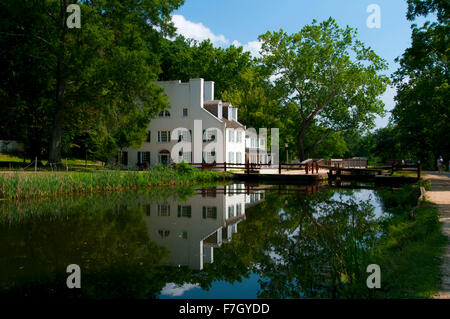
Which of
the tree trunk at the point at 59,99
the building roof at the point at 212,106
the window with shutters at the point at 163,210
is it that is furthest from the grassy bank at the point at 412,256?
the building roof at the point at 212,106

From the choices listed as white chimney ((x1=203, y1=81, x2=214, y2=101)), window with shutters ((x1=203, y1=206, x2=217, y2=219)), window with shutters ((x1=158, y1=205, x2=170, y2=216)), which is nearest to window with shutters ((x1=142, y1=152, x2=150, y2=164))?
white chimney ((x1=203, y1=81, x2=214, y2=101))

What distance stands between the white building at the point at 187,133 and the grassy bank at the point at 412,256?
27.0m

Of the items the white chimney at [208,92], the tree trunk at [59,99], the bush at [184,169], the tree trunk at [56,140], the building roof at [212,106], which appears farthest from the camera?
the white chimney at [208,92]

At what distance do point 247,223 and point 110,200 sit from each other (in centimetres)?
794

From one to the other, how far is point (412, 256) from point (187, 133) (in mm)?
32401

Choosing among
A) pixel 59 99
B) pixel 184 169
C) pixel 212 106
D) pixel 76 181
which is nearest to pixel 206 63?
pixel 212 106

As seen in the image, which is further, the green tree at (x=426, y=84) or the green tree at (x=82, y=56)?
the green tree at (x=82, y=56)

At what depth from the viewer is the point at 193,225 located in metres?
12.1

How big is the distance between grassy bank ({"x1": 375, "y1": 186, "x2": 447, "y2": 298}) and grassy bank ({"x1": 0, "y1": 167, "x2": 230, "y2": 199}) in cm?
1516

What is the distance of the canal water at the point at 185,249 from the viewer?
6.15m

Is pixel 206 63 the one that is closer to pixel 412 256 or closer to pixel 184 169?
pixel 184 169

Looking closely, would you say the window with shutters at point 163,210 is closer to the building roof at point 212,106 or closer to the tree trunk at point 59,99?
the tree trunk at point 59,99

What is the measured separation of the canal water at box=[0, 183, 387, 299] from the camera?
6.15 m
